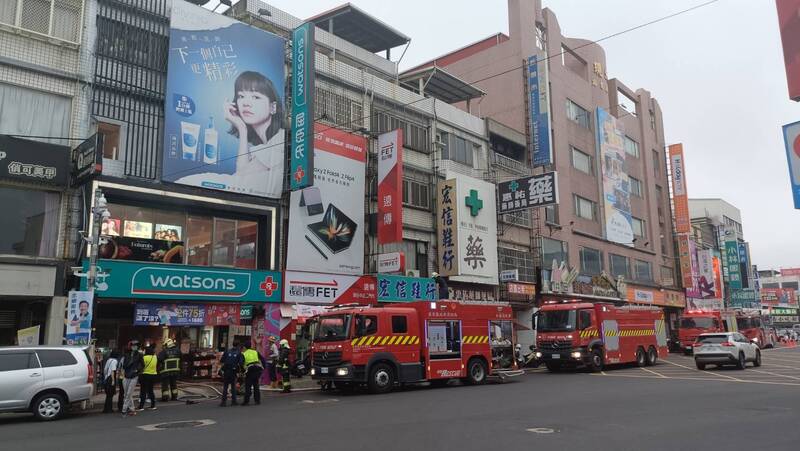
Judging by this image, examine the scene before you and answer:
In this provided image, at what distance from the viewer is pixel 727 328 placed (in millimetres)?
38156

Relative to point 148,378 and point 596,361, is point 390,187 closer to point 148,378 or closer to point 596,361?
point 596,361

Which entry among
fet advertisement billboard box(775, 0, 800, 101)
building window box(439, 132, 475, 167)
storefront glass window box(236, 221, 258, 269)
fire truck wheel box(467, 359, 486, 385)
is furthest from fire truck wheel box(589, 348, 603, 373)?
storefront glass window box(236, 221, 258, 269)

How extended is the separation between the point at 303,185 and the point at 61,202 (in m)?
8.08

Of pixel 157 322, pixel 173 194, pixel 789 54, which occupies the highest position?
pixel 789 54

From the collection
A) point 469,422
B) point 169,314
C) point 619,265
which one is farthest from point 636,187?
point 469,422

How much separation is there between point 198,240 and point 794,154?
66.1 ft

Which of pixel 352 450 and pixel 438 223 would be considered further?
pixel 438 223

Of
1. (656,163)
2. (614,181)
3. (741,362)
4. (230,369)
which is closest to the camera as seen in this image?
(230,369)

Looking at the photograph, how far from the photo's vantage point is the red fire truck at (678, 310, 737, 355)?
37.1 m

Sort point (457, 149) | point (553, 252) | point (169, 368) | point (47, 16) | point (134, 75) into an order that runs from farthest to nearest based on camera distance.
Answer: point (553, 252)
point (457, 149)
point (134, 75)
point (47, 16)
point (169, 368)

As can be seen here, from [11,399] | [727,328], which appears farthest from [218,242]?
[727,328]

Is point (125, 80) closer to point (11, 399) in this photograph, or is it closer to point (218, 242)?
point (218, 242)

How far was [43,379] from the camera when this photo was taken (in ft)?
43.9

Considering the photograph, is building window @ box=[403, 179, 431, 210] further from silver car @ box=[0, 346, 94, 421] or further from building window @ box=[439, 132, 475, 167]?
silver car @ box=[0, 346, 94, 421]
